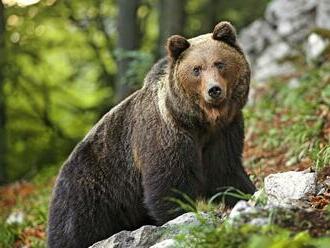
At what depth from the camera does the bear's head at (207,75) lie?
6.40 m

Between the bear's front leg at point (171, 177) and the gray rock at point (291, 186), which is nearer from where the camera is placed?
the gray rock at point (291, 186)

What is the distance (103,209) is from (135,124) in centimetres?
86

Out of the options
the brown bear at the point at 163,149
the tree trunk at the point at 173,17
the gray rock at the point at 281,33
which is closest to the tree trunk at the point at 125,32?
the tree trunk at the point at 173,17

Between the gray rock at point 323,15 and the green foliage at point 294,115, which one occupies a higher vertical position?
the gray rock at point 323,15

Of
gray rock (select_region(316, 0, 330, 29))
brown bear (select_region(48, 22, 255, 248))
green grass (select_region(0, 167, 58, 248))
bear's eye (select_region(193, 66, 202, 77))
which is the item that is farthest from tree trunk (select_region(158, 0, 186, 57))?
bear's eye (select_region(193, 66, 202, 77))

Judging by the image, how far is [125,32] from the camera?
1472cm

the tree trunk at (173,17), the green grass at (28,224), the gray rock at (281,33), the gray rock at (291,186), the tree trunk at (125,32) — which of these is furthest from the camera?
the tree trunk at (173,17)

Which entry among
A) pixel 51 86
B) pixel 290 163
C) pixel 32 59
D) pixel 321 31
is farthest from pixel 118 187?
pixel 51 86

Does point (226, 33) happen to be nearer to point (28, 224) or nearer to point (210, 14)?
point (28, 224)

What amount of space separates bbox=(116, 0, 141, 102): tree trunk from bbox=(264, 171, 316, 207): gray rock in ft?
30.0

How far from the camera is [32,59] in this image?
19.7 m

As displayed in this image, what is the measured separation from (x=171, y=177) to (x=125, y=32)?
Result: 8610 mm

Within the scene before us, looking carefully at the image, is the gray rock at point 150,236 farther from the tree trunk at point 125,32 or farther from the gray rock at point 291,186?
the tree trunk at point 125,32

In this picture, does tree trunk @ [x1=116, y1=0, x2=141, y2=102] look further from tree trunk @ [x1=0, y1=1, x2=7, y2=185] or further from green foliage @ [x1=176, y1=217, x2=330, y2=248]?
green foliage @ [x1=176, y1=217, x2=330, y2=248]
